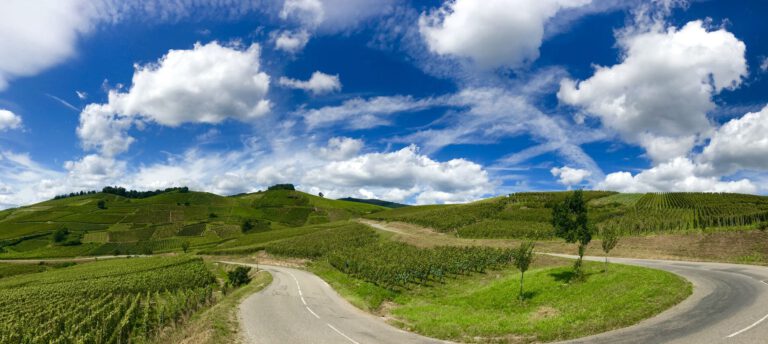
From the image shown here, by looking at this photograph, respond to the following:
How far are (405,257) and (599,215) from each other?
59836 millimetres

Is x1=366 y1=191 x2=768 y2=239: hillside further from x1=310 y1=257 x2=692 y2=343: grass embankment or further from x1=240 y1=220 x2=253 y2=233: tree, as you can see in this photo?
x1=240 y1=220 x2=253 y2=233: tree

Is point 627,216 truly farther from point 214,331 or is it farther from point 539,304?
point 214,331

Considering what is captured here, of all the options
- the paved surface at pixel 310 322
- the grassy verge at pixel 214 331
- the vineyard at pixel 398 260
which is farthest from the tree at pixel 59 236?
the grassy verge at pixel 214 331

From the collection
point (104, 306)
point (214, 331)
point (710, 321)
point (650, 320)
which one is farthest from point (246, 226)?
point (710, 321)

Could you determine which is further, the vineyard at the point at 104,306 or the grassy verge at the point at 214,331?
the vineyard at the point at 104,306

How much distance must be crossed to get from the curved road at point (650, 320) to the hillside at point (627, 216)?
142 feet

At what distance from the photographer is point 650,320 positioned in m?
19.5

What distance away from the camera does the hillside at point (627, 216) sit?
71350 mm

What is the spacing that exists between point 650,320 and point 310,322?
20039mm

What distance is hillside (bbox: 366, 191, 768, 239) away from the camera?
234ft

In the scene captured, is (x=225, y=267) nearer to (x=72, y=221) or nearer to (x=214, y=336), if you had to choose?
(x=214, y=336)

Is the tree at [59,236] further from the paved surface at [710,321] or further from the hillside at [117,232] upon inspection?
the paved surface at [710,321]

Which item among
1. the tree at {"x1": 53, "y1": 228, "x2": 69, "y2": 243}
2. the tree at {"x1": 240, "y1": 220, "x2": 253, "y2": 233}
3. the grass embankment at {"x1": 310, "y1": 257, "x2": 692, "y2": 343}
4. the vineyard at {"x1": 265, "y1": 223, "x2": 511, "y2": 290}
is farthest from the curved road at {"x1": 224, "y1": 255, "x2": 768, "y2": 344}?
the tree at {"x1": 53, "y1": 228, "x2": 69, "y2": 243}

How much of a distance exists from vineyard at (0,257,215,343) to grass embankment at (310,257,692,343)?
1756 cm
